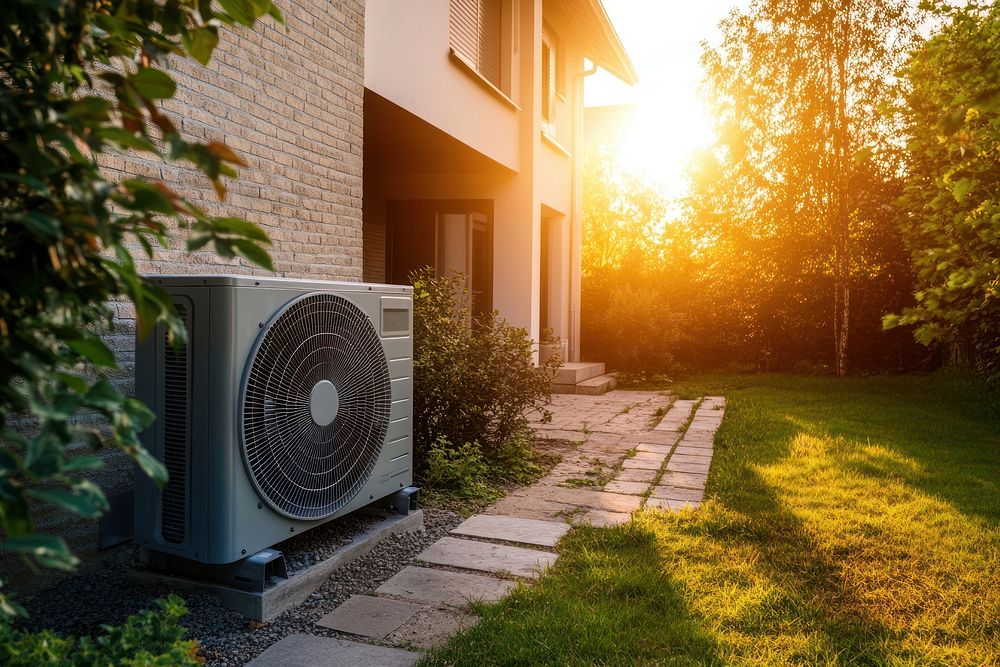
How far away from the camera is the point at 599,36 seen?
1148 centimetres

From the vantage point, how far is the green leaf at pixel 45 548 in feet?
2.37

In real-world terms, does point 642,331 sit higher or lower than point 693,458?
higher

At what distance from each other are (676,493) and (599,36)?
890cm

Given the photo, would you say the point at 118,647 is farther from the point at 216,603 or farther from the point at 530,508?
the point at 530,508

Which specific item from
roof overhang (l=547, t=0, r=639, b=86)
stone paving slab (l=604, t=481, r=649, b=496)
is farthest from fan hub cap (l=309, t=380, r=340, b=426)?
roof overhang (l=547, t=0, r=639, b=86)

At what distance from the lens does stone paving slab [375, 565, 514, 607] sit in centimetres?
284

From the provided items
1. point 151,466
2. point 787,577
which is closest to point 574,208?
point 787,577

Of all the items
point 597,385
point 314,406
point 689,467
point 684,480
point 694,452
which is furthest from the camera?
point 597,385

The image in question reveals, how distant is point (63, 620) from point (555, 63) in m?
10.2

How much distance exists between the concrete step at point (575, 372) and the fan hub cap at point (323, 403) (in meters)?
6.52

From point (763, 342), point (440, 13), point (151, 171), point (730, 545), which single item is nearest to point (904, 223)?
point (763, 342)

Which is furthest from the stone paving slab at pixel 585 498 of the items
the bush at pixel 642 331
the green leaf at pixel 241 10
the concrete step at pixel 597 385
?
the bush at pixel 642 331

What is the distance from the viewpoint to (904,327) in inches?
436

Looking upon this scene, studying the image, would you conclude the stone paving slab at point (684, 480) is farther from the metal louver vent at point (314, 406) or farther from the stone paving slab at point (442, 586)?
the metal louver vent at point (314, 406)
